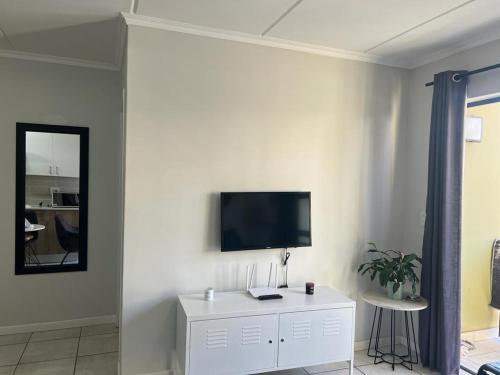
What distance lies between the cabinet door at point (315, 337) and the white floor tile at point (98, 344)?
155cm

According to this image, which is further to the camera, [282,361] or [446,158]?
[446,158]

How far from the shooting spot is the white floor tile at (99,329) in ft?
11.8

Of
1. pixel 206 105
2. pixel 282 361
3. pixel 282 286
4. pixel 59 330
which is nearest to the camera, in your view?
pixel 282 361

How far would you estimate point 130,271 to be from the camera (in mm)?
2693

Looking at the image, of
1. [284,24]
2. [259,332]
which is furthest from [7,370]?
[284,24]

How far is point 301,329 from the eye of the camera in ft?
8.78

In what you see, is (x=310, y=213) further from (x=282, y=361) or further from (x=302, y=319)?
(x=282, y=361)

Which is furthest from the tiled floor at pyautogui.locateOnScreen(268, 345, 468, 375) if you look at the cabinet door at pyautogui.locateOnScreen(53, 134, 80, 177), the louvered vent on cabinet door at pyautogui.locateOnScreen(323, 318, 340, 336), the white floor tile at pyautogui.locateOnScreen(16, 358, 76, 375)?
the cabinet door at pyautogui.locateOnScreen(53, 134, 80, 177)

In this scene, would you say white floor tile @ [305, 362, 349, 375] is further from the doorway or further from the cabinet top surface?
the doorway

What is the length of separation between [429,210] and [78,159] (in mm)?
3175

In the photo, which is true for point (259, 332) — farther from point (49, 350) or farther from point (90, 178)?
point (90, 178)

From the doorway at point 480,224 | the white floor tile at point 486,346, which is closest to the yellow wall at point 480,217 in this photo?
the doorway at point 480,224

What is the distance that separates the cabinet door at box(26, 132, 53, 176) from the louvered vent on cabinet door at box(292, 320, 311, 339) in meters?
2.61

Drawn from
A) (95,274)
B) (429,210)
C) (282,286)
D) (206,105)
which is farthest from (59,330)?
(429,210)
